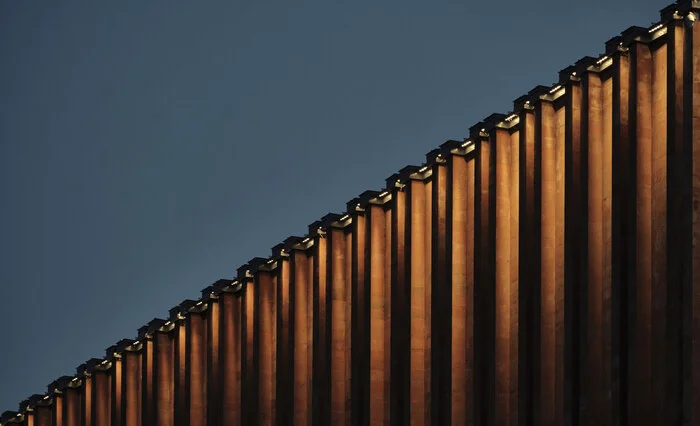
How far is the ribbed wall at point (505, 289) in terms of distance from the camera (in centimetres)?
3709

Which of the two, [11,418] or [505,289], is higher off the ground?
[505,289]

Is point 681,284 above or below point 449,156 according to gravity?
below

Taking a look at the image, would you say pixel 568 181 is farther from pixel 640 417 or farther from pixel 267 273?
pixel 267 273

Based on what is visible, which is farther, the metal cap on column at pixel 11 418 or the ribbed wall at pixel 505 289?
the metal cap on column at pixel 11 418

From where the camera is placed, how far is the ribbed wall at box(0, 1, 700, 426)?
3709 cm

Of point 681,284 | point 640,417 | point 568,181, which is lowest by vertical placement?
point 640,417

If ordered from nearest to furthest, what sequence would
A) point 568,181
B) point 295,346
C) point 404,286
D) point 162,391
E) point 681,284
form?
point 681,284 < point 568,181 < point 404,286 < point 295,346 < point 162,391

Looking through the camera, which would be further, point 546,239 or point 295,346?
point 295,346

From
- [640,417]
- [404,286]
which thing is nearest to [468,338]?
[404,286]

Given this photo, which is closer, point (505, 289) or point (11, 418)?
point (505, 289)

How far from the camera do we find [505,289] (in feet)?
138

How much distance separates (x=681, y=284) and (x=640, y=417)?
2.75m

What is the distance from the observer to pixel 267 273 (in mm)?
51156

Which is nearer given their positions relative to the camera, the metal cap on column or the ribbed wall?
the ribbed wall
